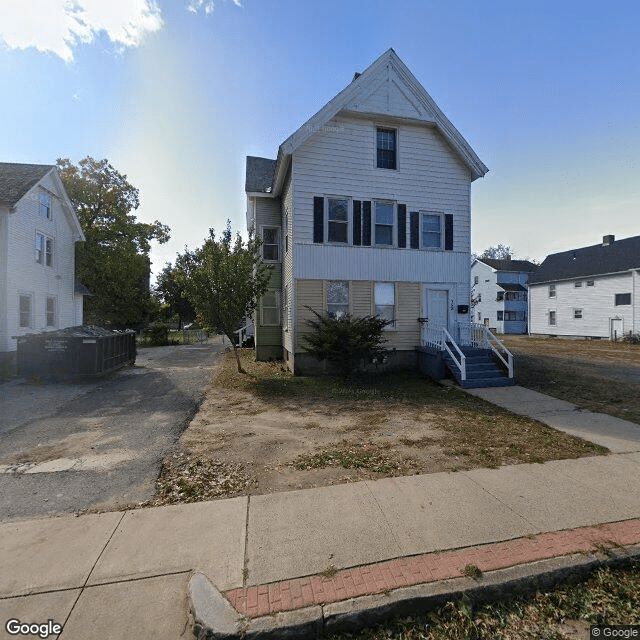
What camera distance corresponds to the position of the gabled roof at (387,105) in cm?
1198

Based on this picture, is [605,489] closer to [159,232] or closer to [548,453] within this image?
[548,453]

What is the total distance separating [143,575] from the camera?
2.83 metres

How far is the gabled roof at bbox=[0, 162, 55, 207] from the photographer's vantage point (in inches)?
591

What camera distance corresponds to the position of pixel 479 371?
11055mm

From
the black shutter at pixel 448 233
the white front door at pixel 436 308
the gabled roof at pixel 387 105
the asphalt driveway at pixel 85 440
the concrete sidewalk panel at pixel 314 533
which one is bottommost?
the asphalt driveway at pixel 85 440

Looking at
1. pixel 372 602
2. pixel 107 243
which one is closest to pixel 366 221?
pixel 372 602

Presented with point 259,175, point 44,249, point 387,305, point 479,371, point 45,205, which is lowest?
point 479,371

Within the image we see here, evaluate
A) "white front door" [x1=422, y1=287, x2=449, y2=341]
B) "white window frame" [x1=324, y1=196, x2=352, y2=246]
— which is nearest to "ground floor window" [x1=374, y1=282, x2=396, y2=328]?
"white front door" [x1=422, y1=287, x2=449, y2=341]


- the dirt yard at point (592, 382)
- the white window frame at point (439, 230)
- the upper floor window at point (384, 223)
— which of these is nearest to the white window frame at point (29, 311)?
the upper floor window at point (384, 223)

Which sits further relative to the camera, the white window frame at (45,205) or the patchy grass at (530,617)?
the white window frame at (45,205)

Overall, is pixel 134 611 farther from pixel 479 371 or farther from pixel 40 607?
pixel 479 371

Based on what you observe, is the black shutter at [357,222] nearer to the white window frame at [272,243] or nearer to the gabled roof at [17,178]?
the white window frame at [272,243]

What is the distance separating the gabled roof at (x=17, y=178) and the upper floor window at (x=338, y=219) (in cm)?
1377

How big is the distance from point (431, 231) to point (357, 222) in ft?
10.2
